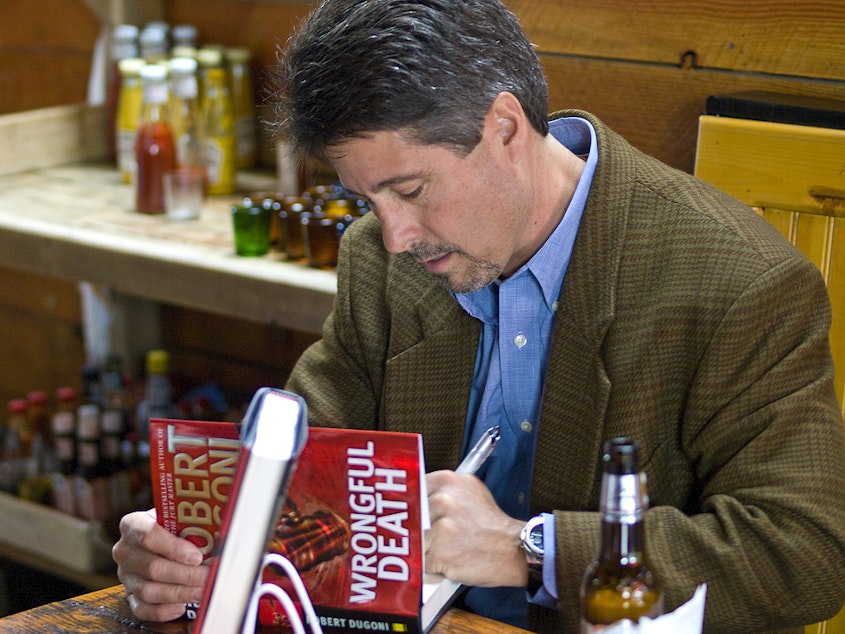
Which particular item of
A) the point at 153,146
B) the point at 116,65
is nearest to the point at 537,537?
the point at 153,146

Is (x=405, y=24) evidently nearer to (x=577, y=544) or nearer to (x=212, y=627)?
(x=577, y=544)

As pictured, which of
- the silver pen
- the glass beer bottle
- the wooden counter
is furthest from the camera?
the wooden counter

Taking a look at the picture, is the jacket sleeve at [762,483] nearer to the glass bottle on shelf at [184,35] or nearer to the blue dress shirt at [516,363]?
the blue dress shirt at [516,363]

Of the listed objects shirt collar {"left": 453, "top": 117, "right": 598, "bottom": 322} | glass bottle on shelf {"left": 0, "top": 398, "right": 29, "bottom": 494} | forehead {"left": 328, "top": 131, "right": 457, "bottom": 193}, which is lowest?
glass bottle on shelf {"left": 0, "top": 398, "right": 29, "bottom": 494}

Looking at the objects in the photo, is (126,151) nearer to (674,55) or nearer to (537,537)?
(674,55)

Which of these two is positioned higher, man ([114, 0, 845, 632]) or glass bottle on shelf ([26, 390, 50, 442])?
man ([114, 0, 845, 632])

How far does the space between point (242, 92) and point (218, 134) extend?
4.9 inches

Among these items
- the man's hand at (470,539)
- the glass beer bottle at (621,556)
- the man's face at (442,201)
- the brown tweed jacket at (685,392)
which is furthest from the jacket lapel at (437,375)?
the glass beer bottle at (621,556)

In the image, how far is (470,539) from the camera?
3.67 ft

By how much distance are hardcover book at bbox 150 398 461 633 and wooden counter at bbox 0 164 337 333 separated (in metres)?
0.85

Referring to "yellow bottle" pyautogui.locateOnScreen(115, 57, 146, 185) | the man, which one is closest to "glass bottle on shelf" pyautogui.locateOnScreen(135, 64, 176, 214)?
"yellow bottle" pyautogui.locateOnScreen(115, 57, 146, 185)

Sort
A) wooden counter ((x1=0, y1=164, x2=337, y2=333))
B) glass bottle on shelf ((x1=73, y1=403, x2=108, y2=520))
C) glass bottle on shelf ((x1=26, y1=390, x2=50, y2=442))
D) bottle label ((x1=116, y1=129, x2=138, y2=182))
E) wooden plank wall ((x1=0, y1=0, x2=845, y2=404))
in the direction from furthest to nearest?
glass bottle on shelf ((x1=26, y1=390, x2=50, y2=442)) < bottle label ((x1=116, y1=129, x2=138, y2=182)) < glass bottle on shelf ((x1=73, y1=403, x2=108, y2=520)) < wooden counter ((x1=0, y1=164, x2=337, y2=333)) < wooden plank wall ((x1=0, y1=0, x2=845, y2=404))

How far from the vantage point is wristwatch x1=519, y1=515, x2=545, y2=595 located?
3.67 ft

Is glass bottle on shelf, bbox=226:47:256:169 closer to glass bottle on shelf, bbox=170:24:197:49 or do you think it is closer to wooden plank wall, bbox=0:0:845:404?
glass bottle on shelf, bbox=170:24:197:49
